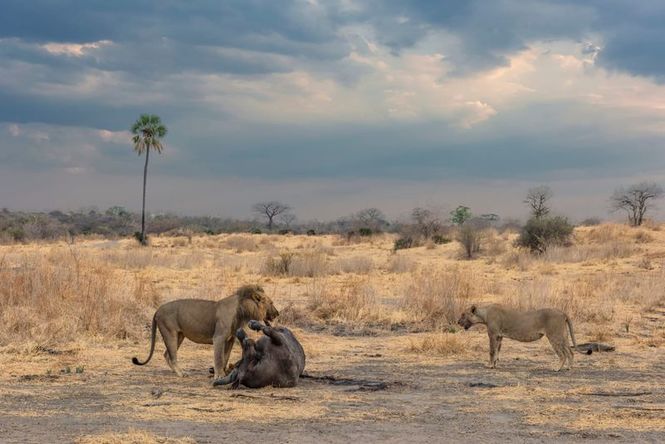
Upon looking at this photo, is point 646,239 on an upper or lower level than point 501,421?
upper

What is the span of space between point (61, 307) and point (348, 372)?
659 centimetres

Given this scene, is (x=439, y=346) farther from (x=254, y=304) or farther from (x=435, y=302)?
(x=435, y=302)

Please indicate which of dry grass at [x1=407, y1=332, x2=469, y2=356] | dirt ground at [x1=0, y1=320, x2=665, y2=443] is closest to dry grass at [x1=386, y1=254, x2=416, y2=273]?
dry grass at [x1=407, y1=332, x2=469, y2=356]

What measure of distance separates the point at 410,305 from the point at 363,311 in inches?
50.6

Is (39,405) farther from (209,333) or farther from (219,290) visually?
(219,290)

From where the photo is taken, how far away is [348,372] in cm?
1200

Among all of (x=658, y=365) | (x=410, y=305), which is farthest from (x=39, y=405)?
(x=410, y=305)

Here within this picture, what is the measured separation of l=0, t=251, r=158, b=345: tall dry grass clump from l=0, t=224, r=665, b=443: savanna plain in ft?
0.12

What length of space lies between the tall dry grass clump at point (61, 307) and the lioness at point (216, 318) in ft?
13.4

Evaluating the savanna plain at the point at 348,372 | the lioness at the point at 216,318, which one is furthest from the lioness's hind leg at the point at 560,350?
the lioness at the point at 216,318

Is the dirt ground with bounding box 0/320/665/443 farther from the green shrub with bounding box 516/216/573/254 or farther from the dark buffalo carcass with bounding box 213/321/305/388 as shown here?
the green shrub with bounding box 516/216/573/254

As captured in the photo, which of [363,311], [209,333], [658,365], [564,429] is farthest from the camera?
[363,311]

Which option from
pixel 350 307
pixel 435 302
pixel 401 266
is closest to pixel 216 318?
pixel 350 307

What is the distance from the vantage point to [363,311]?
60.6 feet
